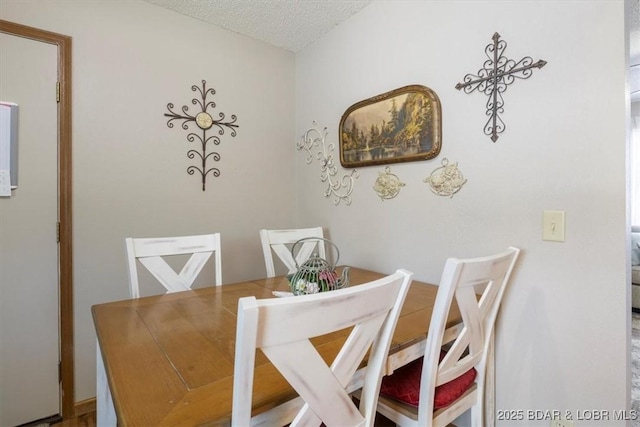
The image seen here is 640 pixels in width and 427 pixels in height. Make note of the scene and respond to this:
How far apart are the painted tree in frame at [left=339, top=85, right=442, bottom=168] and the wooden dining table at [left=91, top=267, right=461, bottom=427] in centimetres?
81

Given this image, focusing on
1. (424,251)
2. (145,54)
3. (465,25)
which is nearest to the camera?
(465,25)

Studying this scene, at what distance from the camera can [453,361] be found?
1.14m

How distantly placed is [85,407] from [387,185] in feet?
7.34

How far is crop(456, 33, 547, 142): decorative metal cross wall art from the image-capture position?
4.63ft

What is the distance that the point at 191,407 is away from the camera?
26.2 inches

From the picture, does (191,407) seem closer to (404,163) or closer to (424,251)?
(424,251)

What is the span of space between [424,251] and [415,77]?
3.29 feet

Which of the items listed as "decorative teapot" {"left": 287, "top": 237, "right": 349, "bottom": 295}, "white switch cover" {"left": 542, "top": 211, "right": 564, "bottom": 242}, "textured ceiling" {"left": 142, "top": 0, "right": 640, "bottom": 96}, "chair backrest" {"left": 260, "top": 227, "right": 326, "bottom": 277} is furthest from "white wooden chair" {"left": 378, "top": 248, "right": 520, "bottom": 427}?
"textured ceiling" {"left": 142, "top": 0, "right": 640, "bottom": 96}

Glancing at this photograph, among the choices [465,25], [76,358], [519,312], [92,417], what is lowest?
[92,417]

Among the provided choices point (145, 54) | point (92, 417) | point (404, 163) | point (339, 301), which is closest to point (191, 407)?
point (339, 301)

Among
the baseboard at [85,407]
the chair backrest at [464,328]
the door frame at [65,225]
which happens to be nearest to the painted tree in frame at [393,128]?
the chair backrest at [464,328]

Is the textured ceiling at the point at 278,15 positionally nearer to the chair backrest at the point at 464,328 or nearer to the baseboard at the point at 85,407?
the chair backrest at the point at 464,328

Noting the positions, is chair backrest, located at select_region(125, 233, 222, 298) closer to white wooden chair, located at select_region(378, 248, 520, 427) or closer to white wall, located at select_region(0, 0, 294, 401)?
white wall, located at select_region(0, 0, 294, 401)

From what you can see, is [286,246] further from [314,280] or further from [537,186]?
[537,186]
